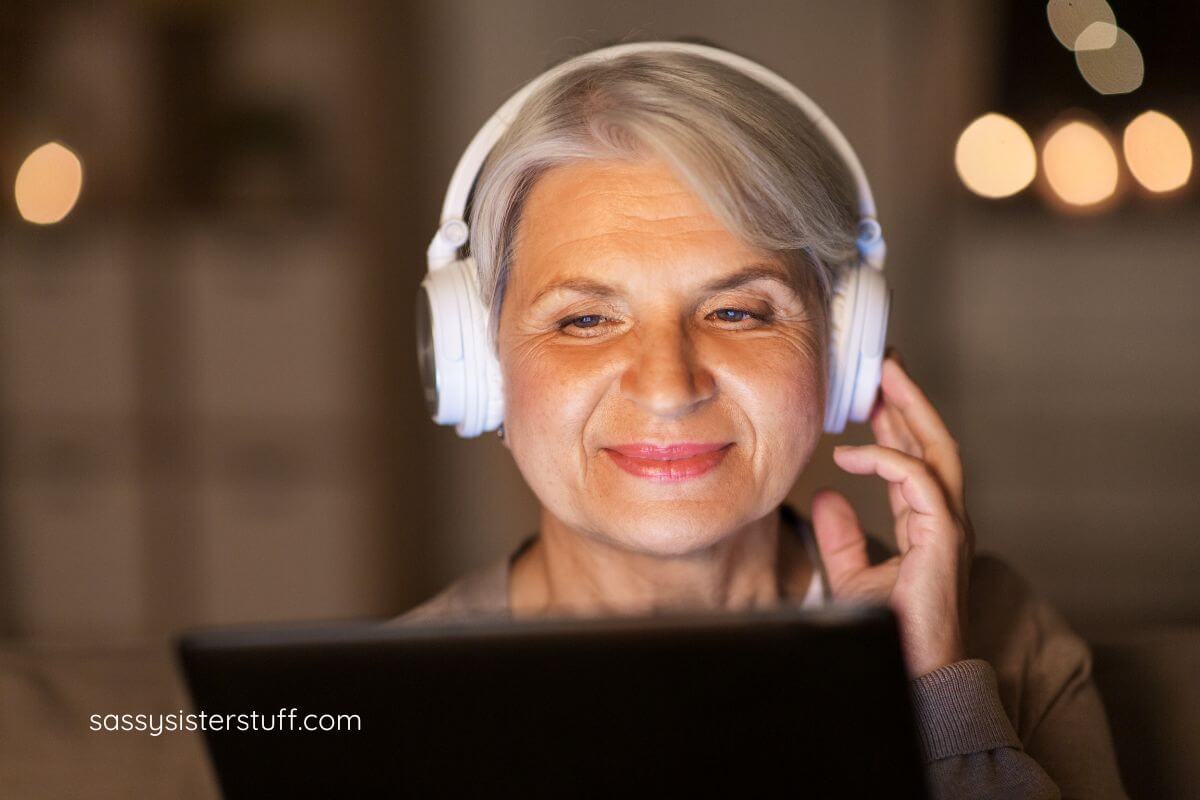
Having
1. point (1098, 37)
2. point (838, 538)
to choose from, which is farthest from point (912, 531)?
point (1098, 37)

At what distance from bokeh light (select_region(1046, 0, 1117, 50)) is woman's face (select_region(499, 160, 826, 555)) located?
2803 millimetres

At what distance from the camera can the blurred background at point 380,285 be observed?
328 cm

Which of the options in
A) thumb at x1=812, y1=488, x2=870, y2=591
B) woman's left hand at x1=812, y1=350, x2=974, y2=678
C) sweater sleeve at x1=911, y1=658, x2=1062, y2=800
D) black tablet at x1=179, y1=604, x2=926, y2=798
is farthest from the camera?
thumb at x1=812, y1=488, x2=870, y2=591

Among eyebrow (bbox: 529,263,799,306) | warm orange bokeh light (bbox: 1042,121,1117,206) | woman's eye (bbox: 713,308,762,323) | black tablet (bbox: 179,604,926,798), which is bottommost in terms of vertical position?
black tablet (bbox: 179,604,926,798)

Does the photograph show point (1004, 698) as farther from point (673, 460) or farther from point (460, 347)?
point (460, 347)

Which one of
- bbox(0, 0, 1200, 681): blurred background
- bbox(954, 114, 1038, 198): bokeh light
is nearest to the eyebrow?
bbox(0, 0, 1200, 681): blurred background

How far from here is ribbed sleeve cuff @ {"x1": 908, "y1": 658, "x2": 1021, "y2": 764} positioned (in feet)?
3.32

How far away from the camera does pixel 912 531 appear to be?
3.78 ft

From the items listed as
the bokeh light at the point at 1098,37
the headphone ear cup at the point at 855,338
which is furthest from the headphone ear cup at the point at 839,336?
the bokeh light at the point at 1098,37

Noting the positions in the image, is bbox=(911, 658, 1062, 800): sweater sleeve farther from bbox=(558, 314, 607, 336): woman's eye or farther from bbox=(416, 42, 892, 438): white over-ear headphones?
bbox=(558, 314, 607, 336): woman's eye

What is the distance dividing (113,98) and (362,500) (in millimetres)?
1219

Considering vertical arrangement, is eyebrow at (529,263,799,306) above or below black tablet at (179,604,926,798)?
above

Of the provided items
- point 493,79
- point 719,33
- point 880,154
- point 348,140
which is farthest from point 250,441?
point 880,154

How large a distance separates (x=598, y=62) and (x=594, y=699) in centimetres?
66
